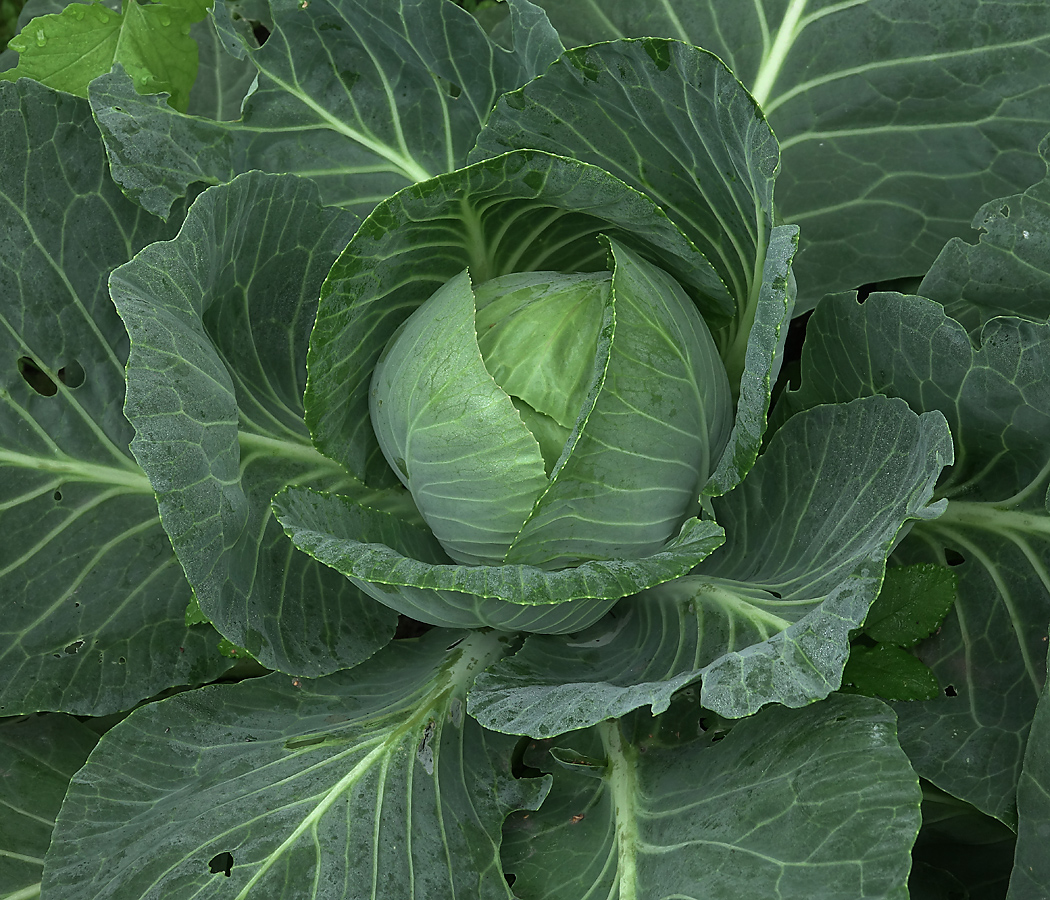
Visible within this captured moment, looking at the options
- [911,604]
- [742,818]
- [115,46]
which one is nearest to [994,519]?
[911,604]

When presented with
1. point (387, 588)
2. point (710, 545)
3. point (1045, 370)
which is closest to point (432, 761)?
point (387, 588)

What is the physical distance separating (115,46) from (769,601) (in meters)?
2.44

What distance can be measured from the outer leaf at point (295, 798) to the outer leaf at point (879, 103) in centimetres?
147

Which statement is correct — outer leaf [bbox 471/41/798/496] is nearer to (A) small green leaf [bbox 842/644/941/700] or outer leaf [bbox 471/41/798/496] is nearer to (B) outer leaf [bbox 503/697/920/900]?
(B) outer leaf [bbox 503/697/920/900]

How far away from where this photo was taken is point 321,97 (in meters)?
2.43

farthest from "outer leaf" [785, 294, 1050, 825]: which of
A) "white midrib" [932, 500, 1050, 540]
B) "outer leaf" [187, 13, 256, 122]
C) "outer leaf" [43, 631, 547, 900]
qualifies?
"outer leaf" [187, 13, 256, 122]

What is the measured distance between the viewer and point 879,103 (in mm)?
2447

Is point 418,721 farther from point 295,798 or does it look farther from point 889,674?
point 889,674

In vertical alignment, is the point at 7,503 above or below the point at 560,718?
above

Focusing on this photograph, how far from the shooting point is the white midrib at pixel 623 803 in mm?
1880

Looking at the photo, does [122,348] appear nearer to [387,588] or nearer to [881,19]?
[387,588]

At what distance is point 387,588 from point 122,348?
0.97m

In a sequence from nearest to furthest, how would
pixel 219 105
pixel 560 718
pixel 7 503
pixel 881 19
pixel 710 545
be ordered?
pixel 560 718 → pixel 710 545 → pixel 7 503 → pixel 881 19 → pixel 219 105

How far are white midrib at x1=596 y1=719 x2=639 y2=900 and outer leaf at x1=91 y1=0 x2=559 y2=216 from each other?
1516 mm
